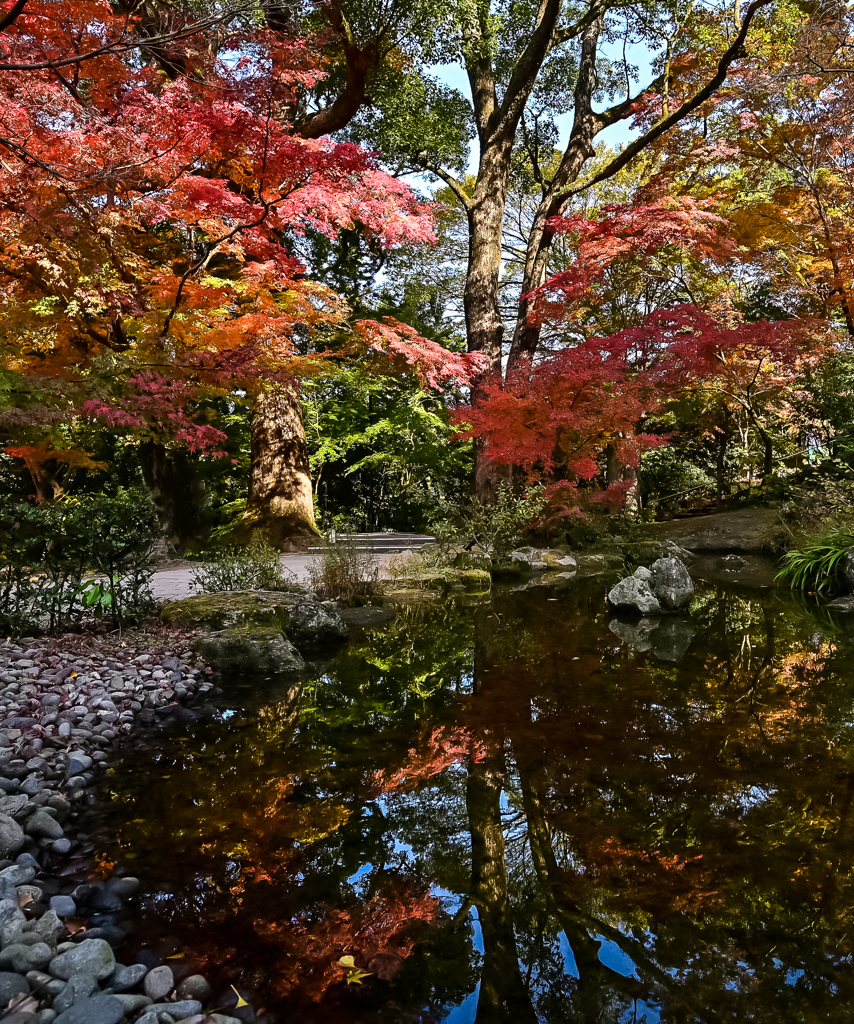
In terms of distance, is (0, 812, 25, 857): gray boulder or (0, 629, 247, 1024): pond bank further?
(0, 812, 25, 857): gray boulder

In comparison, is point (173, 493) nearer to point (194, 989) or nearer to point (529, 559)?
point (529, 559)

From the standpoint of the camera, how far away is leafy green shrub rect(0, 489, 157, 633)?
4156 mm

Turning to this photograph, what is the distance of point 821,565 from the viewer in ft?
21.7

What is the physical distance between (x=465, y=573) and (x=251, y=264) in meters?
4.45

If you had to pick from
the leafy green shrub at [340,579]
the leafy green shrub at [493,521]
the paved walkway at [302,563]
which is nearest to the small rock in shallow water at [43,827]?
the paved walkway at [302,563]

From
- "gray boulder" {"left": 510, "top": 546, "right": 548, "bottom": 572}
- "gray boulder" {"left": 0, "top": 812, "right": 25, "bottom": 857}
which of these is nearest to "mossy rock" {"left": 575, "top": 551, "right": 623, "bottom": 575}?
"gray boulder" {"left": 510, "top": 546, "right": 548, "bottom": 572}

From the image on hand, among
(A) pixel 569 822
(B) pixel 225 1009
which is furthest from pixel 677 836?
(B) pixel 225 1009

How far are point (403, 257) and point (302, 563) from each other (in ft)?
28.4

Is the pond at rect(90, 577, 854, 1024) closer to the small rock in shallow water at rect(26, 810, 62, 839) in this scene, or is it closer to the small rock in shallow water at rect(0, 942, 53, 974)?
the small rock in shallow water at rect(26, 810, 62, 839)

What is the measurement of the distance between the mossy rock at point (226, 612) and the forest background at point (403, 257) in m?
1.32

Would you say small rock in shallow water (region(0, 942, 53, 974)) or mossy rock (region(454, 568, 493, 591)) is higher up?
mossy rock (region(454, 568, 493, 591))

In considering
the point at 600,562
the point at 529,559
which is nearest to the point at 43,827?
the point at 529,559

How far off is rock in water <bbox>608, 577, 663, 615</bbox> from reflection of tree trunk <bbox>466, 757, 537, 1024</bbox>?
11.8ft

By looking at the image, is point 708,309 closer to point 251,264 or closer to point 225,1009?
point 251,264
